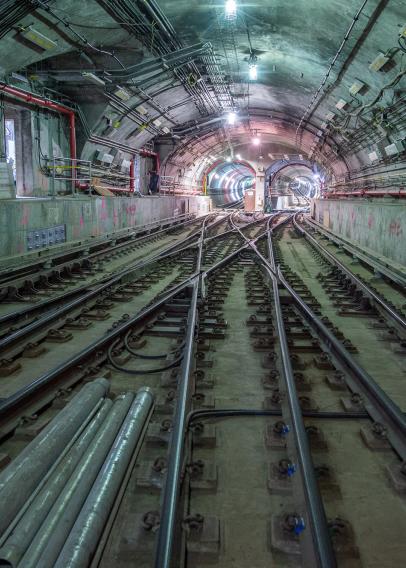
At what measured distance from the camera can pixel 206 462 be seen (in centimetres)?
291

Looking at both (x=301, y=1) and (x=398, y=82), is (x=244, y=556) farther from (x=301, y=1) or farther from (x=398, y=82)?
(x=398, y=82)

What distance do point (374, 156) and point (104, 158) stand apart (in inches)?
395

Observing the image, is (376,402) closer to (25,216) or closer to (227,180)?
(25,216)

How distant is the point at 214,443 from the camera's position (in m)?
3.18

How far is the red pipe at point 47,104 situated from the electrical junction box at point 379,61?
8.37 metres

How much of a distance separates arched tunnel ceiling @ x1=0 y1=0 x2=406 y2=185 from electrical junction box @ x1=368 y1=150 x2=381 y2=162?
0.30 metres

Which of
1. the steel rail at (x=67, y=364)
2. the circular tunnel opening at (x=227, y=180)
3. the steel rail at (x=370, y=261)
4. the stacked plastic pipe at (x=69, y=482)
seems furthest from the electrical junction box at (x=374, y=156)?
the circular tunnel opening at (x=227, y=180)

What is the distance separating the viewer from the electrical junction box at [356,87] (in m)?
11.3

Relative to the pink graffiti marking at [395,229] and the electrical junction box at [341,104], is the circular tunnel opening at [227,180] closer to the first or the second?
the electrical junction box at [341,104]

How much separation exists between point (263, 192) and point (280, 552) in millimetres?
35453

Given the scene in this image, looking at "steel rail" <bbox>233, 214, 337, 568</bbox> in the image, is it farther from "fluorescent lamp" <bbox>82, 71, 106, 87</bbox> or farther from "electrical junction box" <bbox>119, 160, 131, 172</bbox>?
"electrical junction box" <bbox>119, 160, 131, 172</bbox>

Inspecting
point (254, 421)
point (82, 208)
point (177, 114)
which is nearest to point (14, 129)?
point (82, 208)

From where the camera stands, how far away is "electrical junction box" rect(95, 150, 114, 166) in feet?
57.6

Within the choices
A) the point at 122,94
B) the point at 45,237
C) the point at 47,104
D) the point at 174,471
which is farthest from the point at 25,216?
Result: the point at 174,471
